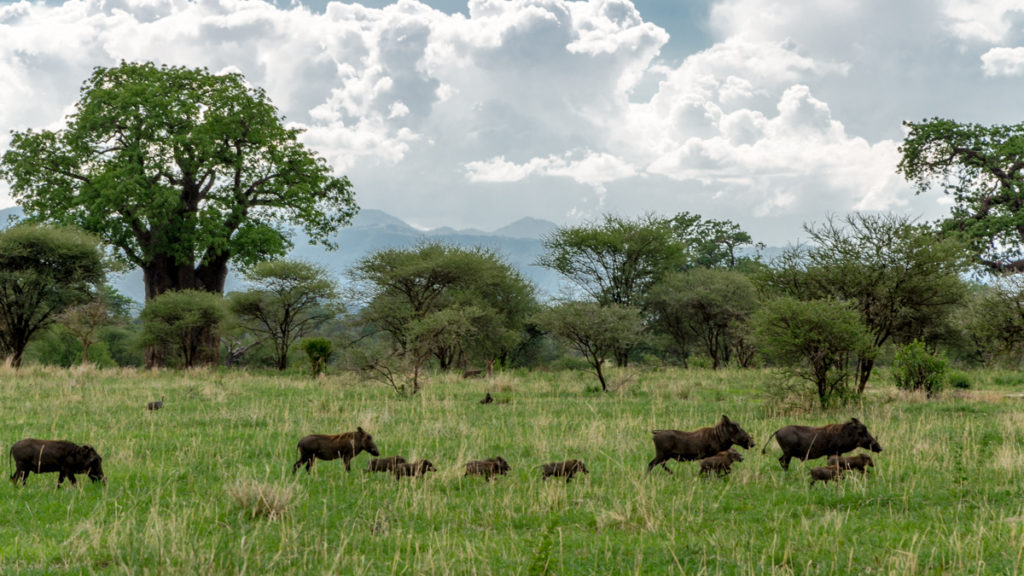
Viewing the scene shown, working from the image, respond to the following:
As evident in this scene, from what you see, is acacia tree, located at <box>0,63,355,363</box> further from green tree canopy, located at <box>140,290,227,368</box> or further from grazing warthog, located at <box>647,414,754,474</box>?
grazing warthog, located at <box>647,414,754,474</box>

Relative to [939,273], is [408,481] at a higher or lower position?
lower

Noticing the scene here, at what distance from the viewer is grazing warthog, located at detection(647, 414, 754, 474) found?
397 inches

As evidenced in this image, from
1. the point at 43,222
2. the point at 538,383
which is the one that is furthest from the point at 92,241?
the point at 538,383

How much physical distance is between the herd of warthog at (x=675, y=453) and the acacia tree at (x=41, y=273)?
26281 millimetres

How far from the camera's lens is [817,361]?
18.7 meters

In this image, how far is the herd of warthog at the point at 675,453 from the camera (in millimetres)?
9141

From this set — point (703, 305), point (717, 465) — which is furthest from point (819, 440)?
point (703, 305)

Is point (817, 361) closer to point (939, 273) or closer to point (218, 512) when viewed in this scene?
point (939, 273)

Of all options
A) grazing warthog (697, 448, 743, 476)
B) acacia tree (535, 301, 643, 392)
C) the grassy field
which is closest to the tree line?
acacia tree (535, 301, 643, 392)

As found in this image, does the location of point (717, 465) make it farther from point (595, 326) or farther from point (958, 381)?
point (958, 381)

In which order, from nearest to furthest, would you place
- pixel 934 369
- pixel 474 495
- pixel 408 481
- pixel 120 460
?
pixel 474 495 < pixel 408 481 < pixel 120 460 < pixel 934 369

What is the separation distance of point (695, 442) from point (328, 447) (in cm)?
520

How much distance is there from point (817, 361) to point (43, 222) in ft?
118

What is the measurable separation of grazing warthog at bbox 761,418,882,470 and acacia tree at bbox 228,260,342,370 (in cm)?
3177
